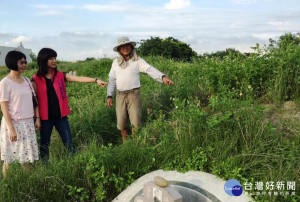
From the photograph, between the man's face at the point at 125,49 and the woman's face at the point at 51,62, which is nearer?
the woman's face at the point at 51,62

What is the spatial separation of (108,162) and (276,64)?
3.56m

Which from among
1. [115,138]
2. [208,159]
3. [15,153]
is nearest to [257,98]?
[208,159]

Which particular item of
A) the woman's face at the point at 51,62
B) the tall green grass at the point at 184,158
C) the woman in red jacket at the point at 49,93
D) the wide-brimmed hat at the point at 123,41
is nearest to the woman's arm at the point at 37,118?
the woman in red jacket at the point at 49,93

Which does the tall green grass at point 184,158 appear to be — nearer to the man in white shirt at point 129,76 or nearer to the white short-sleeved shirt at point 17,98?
the man in white shirt at point 129,76

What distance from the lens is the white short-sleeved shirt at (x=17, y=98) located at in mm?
3783

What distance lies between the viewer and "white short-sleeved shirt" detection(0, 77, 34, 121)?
378cm

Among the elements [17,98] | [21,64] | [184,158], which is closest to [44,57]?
[21,64]

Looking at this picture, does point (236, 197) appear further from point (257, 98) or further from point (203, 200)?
point (257, 98)

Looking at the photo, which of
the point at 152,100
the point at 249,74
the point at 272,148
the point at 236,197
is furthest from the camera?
Result: the point at 152,100

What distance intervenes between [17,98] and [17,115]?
22 cm

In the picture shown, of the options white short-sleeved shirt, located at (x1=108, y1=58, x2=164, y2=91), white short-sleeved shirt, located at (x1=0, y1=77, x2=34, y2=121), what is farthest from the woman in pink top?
white short-sleeved shirt, located at (x1=108, y1=58, x2=164, y2=91)

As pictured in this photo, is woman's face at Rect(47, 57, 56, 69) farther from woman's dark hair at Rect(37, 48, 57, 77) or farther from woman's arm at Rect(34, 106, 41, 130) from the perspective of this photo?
woman's arm at Rect(34, 106, 41, 130)

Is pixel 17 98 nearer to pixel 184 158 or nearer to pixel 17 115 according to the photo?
pixel 17 115

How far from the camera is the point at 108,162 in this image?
3852 millimetres
